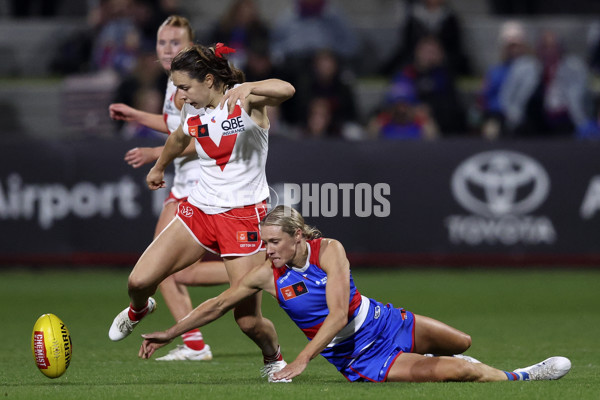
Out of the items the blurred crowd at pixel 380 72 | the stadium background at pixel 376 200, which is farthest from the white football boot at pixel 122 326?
the blurred crowd at pixel 380 72

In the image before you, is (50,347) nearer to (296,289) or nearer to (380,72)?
(296,289)

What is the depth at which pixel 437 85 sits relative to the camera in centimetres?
1628

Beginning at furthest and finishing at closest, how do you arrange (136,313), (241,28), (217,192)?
1. (241,28)
2. (136,313)
3. (217,192)

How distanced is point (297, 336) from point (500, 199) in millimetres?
5162

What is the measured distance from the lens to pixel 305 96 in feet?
52.0

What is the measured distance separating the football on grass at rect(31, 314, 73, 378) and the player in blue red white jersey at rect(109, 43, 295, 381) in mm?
635

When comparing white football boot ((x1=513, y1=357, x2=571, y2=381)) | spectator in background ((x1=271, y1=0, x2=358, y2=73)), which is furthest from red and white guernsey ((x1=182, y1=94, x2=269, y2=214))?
spectator in background ((x1=271, y1=0, x2=358, y2=73))

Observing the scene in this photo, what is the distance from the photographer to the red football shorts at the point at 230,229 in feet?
23.7

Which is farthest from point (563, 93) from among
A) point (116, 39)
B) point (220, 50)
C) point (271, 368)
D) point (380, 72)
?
point (220, 50)

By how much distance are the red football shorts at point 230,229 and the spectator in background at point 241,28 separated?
30.2 ft

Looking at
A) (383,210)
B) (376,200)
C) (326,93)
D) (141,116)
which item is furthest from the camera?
(326,93)

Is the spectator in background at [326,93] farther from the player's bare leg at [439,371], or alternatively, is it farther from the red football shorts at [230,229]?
the player's bare leg at [439,371]

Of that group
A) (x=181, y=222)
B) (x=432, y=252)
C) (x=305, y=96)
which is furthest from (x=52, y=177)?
(x=181, y=222)

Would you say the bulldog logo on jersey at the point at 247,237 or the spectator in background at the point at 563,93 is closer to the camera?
the bulldog logo on jersey at the point at 247,237
